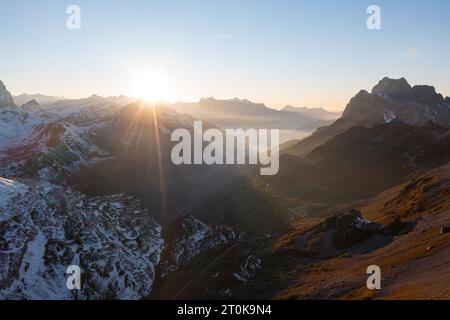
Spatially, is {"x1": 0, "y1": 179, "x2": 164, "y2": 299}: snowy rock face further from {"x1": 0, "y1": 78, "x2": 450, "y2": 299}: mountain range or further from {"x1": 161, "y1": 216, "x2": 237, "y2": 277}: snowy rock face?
{"x1": 161, "y1": 216, "x2": 237, "y2": 277}: snowy rock face

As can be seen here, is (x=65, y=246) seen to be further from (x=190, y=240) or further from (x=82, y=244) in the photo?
(x=190, y=240)

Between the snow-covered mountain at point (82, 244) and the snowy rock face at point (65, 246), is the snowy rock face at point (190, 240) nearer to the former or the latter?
the snow-covered mountain at point (82, 244)

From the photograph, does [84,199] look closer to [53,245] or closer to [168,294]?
[53,245]

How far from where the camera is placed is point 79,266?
140250mm

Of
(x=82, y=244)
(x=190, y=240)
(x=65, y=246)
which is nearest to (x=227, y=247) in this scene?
(x=190, y=240)

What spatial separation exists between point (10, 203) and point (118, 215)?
47.8 m

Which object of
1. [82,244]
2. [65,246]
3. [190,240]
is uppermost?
[65,246]

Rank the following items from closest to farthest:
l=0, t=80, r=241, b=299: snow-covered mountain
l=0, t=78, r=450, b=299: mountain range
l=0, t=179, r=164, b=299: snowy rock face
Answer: l=0, t=78, r=450, b=299: mountain range
l=0, t=179, r=164, b=299: snowy rock face
l=0, t=80, r=241, b=299: snow-covered mountain

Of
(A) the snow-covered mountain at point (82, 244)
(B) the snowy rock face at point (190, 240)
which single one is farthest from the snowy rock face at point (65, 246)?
(B) the snowy rock face at point (190, 240)

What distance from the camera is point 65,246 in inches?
5802

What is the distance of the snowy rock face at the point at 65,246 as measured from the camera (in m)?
128

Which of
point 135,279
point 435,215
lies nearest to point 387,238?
point 435,215

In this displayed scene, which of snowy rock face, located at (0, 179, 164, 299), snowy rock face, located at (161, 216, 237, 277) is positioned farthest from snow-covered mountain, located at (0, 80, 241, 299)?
snowy rock face, located at (161, 216, 237, 277)

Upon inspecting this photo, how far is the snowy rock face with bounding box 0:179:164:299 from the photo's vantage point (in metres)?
128
